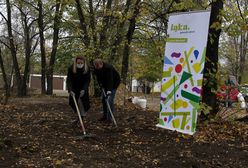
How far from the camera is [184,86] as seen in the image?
802 cm

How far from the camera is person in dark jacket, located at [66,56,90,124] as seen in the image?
8727 millimetres

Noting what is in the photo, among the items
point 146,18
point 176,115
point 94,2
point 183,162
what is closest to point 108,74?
point 176,115

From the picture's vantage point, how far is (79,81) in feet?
29.2

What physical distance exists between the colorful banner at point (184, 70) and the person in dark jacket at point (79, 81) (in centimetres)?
169

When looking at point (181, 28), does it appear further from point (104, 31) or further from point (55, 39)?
point (55, 39)

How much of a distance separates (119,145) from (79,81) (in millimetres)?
2174

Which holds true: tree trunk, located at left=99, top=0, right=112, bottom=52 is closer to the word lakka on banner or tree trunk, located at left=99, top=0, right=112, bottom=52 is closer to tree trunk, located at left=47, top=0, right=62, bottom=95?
tree trunk, located at left=47, top=0, right=62, bottom=95

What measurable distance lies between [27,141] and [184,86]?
10.3 ft

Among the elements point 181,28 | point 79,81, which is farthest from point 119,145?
point 181,28

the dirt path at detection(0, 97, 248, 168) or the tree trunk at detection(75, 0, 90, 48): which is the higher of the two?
the tree trunk at detection(75, 0, 90, 48)

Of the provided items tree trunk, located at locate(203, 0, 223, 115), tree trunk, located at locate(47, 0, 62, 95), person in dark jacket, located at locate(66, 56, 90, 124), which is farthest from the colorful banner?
tree trunk, located at locate(47, 0, 62, 95)

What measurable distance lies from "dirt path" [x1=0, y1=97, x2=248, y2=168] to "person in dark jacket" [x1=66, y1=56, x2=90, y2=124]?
574 mm

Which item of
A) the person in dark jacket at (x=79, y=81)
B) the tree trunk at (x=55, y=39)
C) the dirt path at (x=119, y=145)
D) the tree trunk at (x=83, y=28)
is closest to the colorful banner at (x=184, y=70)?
the dirt path at (x=119, y=145)

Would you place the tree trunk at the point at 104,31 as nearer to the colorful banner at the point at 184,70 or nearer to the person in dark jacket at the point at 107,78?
the person in dark jacket at the point at 107,78
